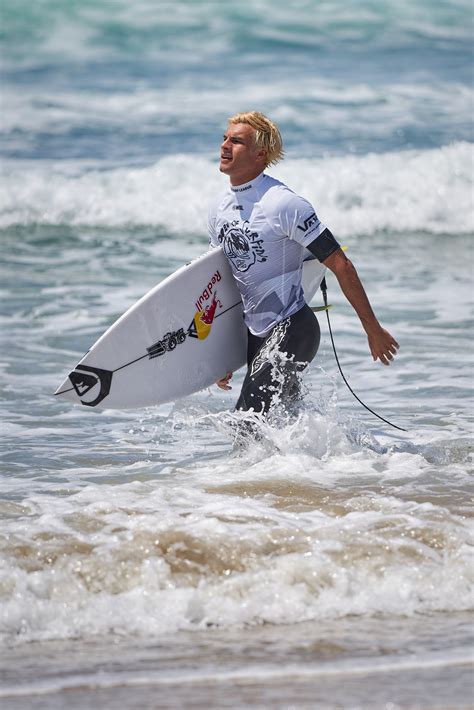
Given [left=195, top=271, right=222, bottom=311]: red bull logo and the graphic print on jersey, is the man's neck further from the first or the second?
[left=195, top=271, right=222, bottom=311]: red bull logo

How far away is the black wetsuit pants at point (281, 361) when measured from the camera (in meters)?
4.92

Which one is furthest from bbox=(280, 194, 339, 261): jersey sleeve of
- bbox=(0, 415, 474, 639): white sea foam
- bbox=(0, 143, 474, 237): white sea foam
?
bbox=(0, 143, 474, 237): white sea foam

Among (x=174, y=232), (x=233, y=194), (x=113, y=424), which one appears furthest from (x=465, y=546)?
(x=174, y=232)

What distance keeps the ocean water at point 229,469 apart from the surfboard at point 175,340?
11.6 inches

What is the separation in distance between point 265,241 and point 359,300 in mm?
491

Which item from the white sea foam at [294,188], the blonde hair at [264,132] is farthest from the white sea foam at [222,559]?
the white sea foam at [294,188]

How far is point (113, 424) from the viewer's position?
622 centimetres

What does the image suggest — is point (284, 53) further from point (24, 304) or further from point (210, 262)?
point (210, 262)

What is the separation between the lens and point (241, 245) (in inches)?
194

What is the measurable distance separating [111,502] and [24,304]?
5.17 m

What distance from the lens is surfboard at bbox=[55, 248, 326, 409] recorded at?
5289 millimetres

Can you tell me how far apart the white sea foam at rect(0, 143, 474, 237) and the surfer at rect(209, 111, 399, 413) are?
26.8 feet

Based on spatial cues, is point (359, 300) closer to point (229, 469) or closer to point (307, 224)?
point (307, 224)

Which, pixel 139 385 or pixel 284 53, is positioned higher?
pixel 284 53
